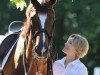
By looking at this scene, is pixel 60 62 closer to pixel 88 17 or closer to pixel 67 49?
pixel 67 49

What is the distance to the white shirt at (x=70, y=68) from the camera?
8.16m

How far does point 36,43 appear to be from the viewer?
7660mm

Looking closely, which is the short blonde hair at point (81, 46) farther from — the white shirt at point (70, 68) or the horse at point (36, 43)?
the horse at point (36, 43)

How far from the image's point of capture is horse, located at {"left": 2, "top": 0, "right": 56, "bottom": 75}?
25.2 feet

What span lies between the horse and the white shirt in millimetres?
107

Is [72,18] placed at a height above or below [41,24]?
below

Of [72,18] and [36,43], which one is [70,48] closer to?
[36,43]

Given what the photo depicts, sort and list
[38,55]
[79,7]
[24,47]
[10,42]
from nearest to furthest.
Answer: [38,55] < [24,47] < [10,42] < [79,7]

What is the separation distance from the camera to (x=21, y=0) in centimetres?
956

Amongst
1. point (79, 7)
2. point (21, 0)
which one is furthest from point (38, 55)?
point (79, 7)

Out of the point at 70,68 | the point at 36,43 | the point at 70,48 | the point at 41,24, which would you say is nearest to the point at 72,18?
the point at 70,48

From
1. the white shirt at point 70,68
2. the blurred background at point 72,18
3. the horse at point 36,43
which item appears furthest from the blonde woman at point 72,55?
the blurred background at point 72,18

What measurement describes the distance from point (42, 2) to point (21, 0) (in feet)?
5.34

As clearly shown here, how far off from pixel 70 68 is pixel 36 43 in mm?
748
